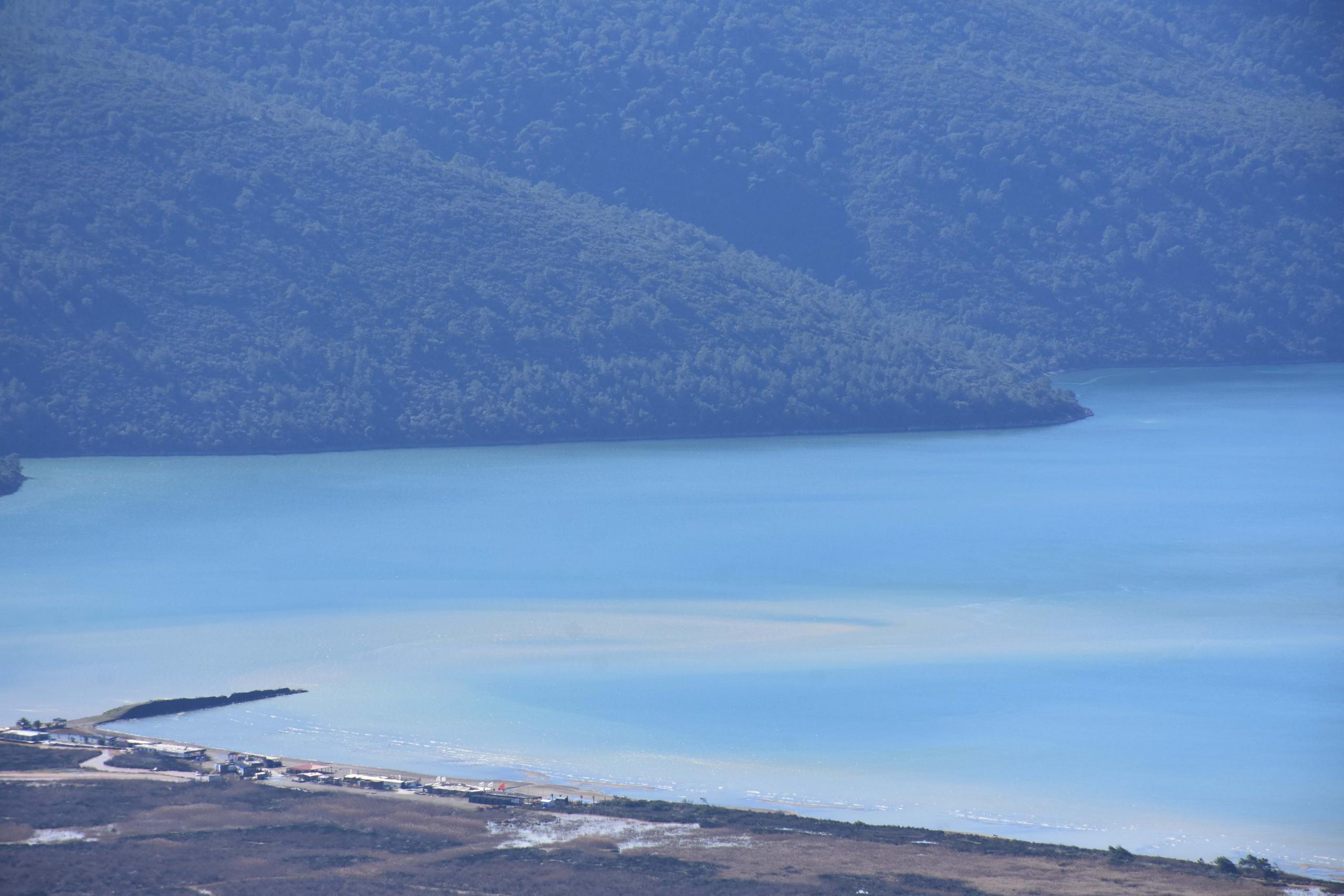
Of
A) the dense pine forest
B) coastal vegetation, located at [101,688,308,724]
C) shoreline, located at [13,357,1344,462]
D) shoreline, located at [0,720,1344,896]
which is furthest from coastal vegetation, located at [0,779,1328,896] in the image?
the dense pine forest

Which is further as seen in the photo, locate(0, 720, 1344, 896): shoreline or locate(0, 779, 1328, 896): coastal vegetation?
locate(0, 720, 1344, 896): shoreline

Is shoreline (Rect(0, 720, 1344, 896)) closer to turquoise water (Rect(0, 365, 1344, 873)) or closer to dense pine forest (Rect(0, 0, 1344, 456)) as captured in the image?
turquoise water (Rect(0, 365, 1344, 873))

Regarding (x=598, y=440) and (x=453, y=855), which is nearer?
(x=453, y=855)

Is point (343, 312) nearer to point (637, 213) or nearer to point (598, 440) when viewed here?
point (598, 440)

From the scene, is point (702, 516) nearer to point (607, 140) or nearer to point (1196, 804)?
point (1196, 804)

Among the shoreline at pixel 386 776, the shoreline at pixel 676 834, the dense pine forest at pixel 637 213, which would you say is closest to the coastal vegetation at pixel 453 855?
the shoreline at pixel 676 834

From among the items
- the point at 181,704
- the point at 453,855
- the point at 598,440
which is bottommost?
the point at 453,855

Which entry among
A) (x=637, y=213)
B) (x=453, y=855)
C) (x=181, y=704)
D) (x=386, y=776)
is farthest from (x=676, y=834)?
(x=637, y=213)
